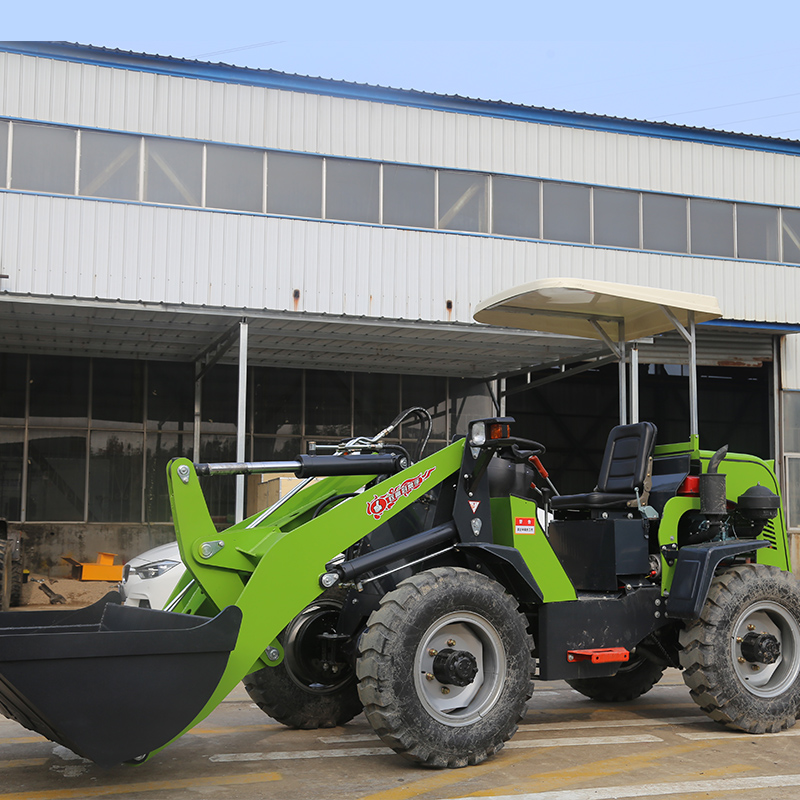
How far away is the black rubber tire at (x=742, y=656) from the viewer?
601 cm

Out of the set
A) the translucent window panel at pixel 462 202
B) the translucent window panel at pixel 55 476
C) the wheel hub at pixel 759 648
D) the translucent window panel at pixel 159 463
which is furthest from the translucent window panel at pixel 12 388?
the wheel hub at pixel 759 648

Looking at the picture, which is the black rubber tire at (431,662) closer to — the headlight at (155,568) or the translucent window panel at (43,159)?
the headlight at (155,568)

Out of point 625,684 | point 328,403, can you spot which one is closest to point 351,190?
point 328,403

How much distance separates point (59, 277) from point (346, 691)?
10.4 m

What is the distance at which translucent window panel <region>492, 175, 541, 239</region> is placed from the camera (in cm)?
1717

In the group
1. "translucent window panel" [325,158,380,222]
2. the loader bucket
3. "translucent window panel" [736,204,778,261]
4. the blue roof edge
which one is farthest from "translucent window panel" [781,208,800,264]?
the loader bucket

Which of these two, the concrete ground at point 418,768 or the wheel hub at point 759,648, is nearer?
the concrete ground at point 418,768

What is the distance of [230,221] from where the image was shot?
1551cm

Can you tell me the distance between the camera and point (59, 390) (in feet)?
58.9

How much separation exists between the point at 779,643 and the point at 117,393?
566 inches

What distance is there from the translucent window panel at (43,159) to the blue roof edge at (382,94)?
1261mm

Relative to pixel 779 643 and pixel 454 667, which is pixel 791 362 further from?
pixel 454 667

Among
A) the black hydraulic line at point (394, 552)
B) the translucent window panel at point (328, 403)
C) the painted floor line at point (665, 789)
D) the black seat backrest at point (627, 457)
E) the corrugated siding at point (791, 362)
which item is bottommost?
the painted floor line at point (665, 789)

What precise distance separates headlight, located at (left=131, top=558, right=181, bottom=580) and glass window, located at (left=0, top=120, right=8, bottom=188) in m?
7.53
